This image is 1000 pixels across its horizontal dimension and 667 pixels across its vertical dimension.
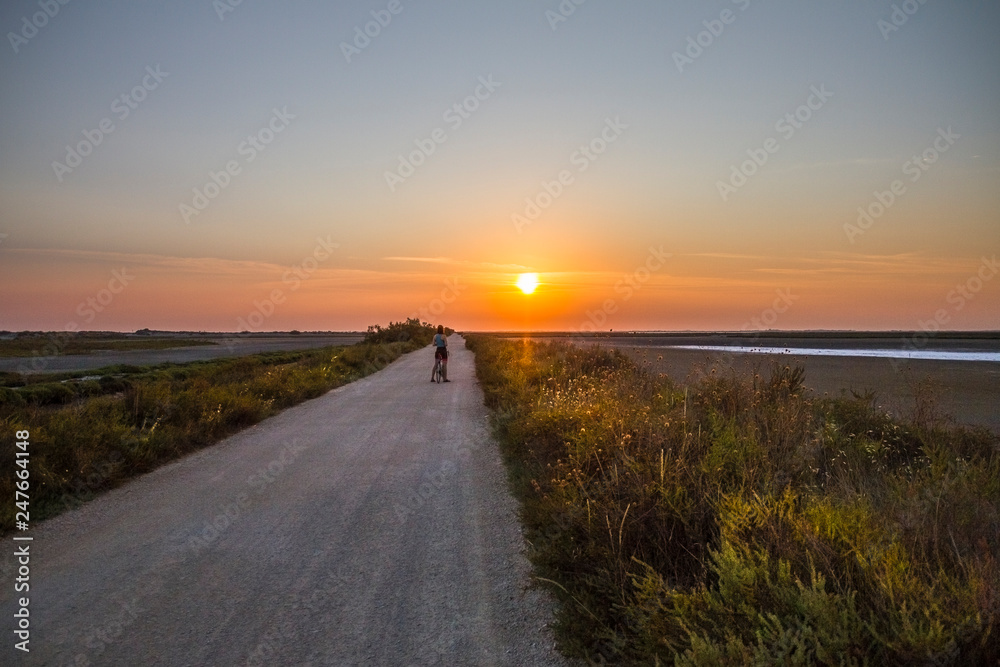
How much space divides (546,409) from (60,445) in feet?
23.5

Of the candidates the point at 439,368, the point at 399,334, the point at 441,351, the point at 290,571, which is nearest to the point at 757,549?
the point at 290,571

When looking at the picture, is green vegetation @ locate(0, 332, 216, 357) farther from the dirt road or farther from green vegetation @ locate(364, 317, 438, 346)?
the dirt road

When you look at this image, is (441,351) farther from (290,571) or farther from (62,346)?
(62,346)

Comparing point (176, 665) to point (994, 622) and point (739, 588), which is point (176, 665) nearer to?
point (739, 588)

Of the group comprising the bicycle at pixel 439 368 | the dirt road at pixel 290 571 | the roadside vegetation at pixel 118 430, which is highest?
the bicycle at pixel 439 368

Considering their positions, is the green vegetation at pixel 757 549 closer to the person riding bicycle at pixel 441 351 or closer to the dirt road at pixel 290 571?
the dirt road at pixel 290 571

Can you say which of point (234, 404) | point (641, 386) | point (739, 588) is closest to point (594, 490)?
point (739, 588)

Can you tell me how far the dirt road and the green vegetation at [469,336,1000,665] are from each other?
1.69 feet

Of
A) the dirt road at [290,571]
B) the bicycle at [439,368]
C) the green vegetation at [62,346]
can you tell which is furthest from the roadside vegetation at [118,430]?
the green vegetation at [62,346]

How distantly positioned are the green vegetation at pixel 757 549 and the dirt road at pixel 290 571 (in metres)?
0.51

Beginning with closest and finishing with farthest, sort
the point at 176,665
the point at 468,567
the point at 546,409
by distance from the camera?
the point at 176,665, the point at 468,567, the point at 546,409

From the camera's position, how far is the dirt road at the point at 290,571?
4129mm

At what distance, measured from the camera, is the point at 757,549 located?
12.7 ft

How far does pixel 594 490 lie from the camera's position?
230 inches
